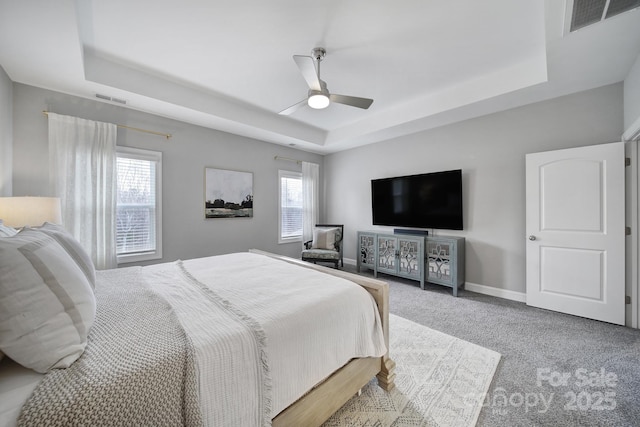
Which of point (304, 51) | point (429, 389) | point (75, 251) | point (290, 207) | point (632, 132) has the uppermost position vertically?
point (304, 51)

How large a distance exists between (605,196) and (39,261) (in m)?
4.37

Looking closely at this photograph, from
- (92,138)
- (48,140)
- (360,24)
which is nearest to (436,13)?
(360,24)

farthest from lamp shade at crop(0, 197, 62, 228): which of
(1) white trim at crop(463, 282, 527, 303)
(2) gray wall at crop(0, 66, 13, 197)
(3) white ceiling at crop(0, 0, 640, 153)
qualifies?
(1) white trim at crop(463, 282, 527, 303)

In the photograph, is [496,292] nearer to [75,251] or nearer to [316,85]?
[316,85]

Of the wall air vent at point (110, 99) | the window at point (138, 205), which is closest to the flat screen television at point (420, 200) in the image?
the window at point (138, 205)

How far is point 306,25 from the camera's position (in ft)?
6.89

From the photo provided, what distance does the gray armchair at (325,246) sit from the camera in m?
4.38

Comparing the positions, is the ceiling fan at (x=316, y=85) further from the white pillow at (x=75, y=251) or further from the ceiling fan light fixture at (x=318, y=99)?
the white pillow at (x=75, y=251)

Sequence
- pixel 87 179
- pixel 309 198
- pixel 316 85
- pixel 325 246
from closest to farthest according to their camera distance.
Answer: pixel 316 85 → pixel 87 179 → pixel 325 246 → pixel 309 198

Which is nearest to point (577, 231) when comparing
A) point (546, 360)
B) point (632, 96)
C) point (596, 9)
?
point (632, 96)

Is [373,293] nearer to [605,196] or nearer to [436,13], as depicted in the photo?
[436,13]

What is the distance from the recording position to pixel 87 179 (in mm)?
2826

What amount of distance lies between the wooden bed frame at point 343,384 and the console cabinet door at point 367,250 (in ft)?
8.30

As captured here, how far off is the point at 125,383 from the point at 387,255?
3799mm
